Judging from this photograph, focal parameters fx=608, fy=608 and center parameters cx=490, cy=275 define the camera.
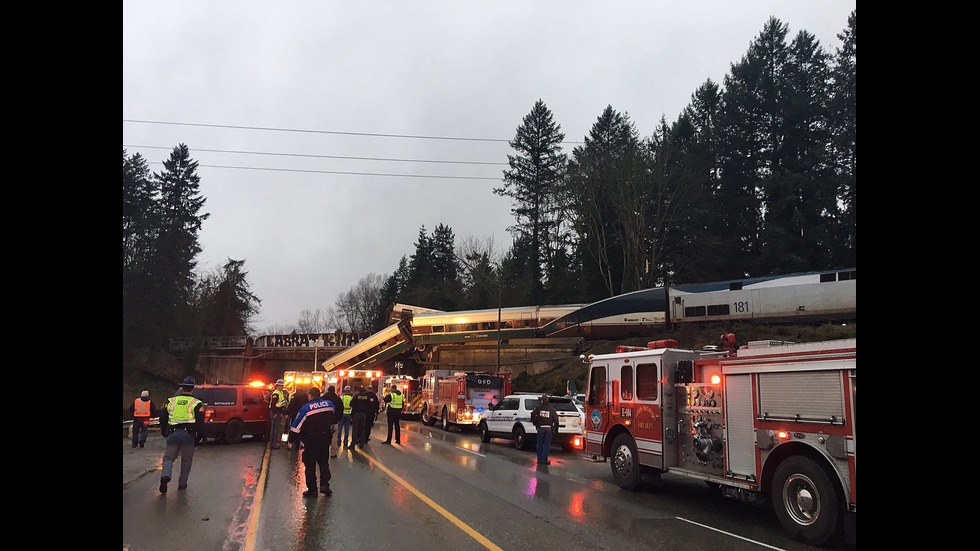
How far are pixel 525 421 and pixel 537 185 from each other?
168ft

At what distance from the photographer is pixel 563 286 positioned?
60.8 meters

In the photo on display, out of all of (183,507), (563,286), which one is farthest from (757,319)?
(183,507)

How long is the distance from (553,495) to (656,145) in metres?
41.3

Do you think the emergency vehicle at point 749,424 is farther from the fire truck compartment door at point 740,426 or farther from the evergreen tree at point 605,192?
the evergreen tree at point 605,192

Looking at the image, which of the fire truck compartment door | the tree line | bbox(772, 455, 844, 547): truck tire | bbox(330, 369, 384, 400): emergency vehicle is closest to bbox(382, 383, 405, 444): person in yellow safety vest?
bbox(330, 369, 384, 400): emergency vehicle

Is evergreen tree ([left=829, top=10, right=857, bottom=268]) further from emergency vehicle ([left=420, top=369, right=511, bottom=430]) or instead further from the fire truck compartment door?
the fire truck compartment door

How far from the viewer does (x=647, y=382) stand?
10.8 metres

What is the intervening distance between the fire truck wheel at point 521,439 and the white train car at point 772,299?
20676 millimetres

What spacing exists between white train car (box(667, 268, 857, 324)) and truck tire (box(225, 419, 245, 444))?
89.6 ft

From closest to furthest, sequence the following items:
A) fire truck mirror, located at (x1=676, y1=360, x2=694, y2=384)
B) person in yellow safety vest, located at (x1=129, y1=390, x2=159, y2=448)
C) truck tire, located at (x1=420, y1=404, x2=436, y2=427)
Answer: fire truck mirror, located at (x1=676, y1=360, x2=694, y2=384), person in yellow safety vest, located at (x1=129, y1=390, x2=159, y2=448), truck tire, located at (x1=420, y1=404, x2=436, y2=427)

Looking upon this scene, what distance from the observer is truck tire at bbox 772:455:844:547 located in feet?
23.0

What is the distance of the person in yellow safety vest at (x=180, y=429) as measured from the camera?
9.81 metres

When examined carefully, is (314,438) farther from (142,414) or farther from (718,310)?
(718,310)

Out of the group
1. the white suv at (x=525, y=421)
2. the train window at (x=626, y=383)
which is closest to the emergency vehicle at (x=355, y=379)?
the white suv at (x=525, y=421)
